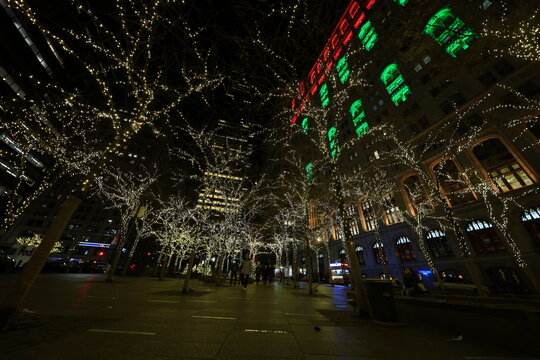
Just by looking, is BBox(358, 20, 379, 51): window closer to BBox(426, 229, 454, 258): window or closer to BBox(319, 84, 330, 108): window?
BBox(319, 84, 330, 108): window

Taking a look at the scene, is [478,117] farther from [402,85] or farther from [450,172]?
[402,85]

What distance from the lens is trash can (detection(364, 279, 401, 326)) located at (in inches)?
205

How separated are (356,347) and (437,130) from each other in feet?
96.3

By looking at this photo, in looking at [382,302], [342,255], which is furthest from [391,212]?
[382,302]

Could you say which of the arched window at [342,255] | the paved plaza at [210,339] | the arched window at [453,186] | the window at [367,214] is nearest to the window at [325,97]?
the paved plaza at [210,339]

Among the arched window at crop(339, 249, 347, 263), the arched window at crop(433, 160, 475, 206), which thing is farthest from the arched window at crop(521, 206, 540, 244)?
the arched window at crop(339, 249, 347, 263)

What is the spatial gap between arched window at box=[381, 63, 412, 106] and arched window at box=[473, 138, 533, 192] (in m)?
11.8

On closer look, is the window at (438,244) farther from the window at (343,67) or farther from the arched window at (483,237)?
the window at (343,67)

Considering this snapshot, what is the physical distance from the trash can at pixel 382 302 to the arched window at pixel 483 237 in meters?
23.4

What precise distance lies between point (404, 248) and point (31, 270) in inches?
1290

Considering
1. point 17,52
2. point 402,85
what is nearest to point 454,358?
point 402,85

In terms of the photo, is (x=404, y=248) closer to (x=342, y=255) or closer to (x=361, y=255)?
(x=361, y=255)

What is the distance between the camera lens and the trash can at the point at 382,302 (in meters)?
5.21

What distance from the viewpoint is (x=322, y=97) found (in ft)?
40.4
